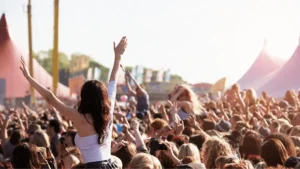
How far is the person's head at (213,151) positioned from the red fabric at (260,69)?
34.8 meters

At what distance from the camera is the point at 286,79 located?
31016 millimetres

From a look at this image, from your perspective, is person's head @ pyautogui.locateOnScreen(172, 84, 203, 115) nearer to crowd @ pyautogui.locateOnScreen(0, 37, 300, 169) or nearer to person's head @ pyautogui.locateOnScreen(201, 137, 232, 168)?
crowd @ pyautogui.locateOnScreen(0, 37, 300, 169)

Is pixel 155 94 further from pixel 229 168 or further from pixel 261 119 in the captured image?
pixel 229 168

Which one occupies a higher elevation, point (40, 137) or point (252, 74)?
point (252, 74)

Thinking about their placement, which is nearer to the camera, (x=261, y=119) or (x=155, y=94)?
(x=261, y=119)

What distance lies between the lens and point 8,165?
6.44 metres

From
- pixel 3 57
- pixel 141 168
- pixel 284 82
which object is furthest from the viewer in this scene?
pixel 3 57

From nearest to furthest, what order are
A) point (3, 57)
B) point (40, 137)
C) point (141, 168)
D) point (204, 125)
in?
point (141, 168) → point (40, 137) → point (204, 125) → point (3, 57)

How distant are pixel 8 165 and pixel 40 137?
2.17 metres

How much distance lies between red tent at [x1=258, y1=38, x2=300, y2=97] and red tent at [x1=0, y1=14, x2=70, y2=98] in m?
23.1

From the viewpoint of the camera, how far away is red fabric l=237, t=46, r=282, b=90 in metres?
41.4

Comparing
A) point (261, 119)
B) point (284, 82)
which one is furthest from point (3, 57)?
point (261, 119)

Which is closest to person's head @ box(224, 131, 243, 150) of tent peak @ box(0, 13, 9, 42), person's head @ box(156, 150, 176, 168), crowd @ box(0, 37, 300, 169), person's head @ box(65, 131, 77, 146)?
crowd @ box(0, 37, 300, 169)

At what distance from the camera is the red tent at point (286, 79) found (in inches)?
1153
